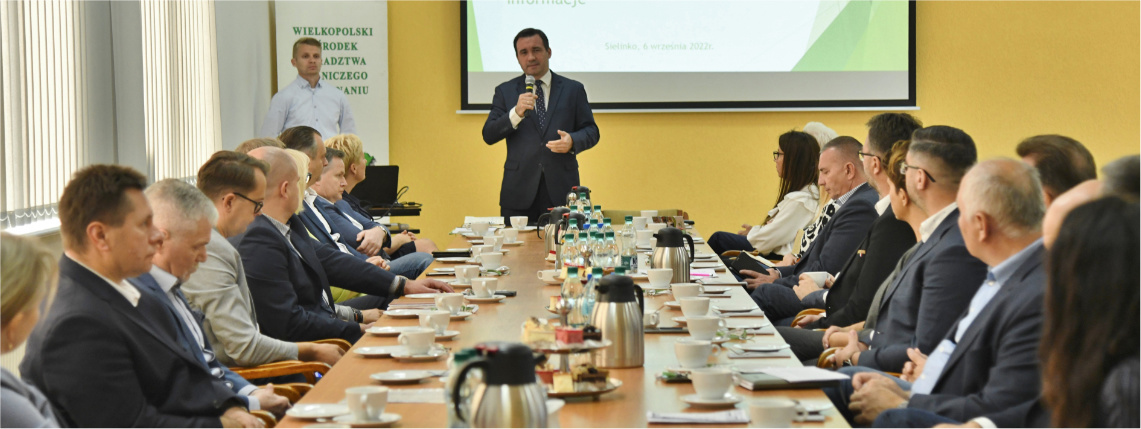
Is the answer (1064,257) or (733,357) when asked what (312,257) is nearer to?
(733,357)

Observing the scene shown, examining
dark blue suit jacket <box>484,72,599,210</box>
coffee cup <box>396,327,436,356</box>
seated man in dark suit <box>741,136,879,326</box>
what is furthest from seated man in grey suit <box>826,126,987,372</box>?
dark blue suit jacket <box>484,72,599,210</box>

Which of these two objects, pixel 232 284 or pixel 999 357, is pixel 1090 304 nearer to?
pixel 999 357

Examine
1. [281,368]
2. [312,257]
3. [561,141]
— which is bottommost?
[281,368]

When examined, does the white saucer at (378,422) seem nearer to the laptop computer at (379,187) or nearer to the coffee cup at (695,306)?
the coffee cup at (695,306)

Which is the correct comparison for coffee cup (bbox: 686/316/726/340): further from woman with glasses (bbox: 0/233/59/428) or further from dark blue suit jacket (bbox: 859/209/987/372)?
woman with glasses (bbox: 0/233/59/428)

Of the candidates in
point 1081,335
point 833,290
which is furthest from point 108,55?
point 1081,335

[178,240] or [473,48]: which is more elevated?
[473,48]

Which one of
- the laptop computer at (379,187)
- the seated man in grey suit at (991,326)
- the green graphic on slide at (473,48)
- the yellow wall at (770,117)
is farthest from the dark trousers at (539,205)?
the seated man in grey suit at (991,326)

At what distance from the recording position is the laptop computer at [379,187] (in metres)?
6.55

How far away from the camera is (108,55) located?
4812mm

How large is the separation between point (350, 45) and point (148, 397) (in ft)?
18.9

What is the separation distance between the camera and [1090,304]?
141 centimetres

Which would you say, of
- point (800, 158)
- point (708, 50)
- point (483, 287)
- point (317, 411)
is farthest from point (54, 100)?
point (708, 50)

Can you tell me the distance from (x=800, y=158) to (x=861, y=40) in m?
2.79
